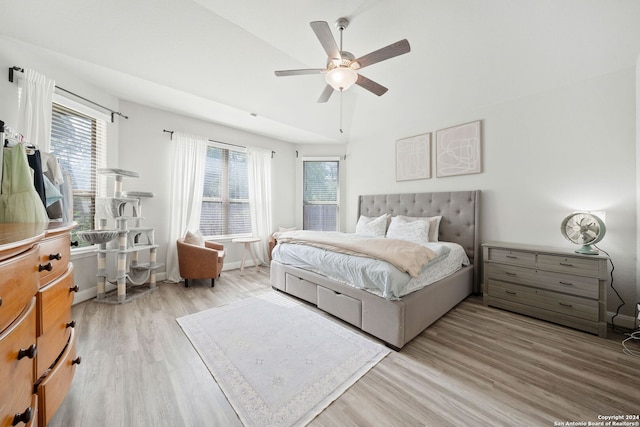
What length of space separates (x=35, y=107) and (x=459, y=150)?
5.14m

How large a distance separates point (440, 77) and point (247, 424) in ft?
13.8

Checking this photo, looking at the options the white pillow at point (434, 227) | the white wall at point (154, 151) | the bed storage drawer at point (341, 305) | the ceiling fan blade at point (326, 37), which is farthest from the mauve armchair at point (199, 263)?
the white pillow at point (434, 227)

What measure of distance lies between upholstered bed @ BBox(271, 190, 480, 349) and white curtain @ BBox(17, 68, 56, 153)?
2.84 meters

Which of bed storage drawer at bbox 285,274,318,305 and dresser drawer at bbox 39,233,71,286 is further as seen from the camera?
→ bed storage drawer at bbox 285,274,318,305

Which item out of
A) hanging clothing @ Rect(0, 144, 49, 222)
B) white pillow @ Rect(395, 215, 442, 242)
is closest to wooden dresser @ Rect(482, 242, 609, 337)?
white pillow @ Rect(395, 215, 442, 242)

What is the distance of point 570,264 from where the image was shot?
2328mm

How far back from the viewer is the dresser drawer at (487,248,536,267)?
256 cm

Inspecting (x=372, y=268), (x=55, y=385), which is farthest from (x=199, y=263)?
(x=372, y=268)

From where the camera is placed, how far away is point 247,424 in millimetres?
1287

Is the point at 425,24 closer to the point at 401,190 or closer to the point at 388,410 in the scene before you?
the point at 401,190

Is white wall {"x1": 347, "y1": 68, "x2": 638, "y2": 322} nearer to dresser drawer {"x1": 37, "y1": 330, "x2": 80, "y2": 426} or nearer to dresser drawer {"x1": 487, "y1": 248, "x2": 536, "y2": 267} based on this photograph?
dresser drawer {"x1": 487, "y1": 248, "x2": 536, "y2": 267}

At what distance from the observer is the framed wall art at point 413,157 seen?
3.90 metres

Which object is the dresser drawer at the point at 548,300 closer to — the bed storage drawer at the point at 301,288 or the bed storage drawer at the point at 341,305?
the bed storage drawer at the point at 341,305

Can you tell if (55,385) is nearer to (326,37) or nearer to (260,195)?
(326,37)
